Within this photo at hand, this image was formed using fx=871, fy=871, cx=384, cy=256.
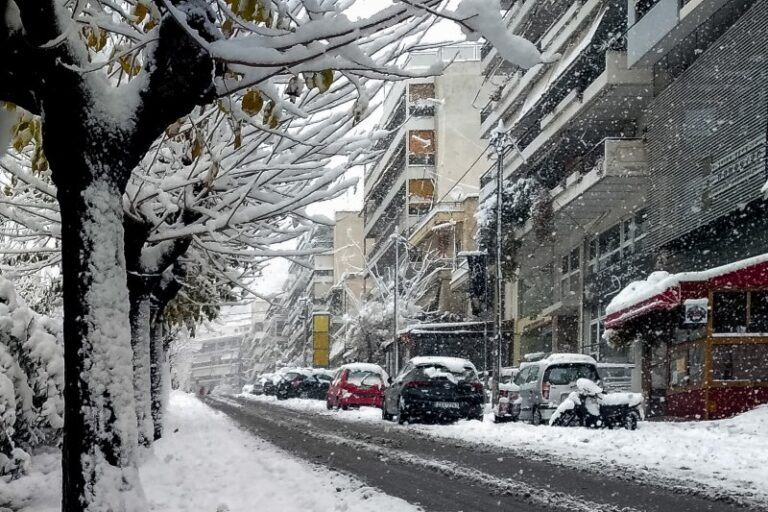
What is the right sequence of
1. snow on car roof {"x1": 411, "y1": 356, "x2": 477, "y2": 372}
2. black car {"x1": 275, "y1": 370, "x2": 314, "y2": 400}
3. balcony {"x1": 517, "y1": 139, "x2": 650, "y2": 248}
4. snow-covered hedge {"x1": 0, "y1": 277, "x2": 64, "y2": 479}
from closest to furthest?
1. snow-covered hedge {"x1": 0, "y1": 277, "x2": 64, "y2": 479}
2. snow on car roof {"x1": 411, "y1": 356, "x2": 477, "y2": 372}
3. balcony {"x1": 517, "y1": 139, "x2": 650, "y2": 248}
4. black car {"x1": 275, "y1": 370, "x2": 314, "y2": 400}

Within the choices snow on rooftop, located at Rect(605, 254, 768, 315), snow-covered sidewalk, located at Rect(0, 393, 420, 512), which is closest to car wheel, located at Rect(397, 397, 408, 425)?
snow on rooftop, located at Rect(605, 254, 768, 315)

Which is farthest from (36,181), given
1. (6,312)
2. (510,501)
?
(510,501)

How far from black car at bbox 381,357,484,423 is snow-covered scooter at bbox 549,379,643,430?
314cm

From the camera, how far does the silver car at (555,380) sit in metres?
18.9

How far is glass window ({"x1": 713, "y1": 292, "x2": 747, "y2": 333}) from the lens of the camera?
18500mm

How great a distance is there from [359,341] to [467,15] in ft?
172

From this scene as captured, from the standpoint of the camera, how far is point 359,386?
29.3 metres

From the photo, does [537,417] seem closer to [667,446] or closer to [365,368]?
[667,446]

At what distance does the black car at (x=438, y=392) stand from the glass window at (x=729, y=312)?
18.0 ft

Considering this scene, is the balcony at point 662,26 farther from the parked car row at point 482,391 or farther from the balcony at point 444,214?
the balcony at point 444,214

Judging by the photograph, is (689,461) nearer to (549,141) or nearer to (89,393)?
(89,393)

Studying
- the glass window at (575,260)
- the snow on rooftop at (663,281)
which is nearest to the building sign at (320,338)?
the glass window at (575,260)

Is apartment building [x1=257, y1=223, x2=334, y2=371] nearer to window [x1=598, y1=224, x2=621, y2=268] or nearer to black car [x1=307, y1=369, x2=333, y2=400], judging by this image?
black car [x1=307, y1=369, x2=333, y2=400]

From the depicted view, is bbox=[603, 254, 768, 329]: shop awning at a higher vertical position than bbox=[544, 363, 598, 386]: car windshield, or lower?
higher
